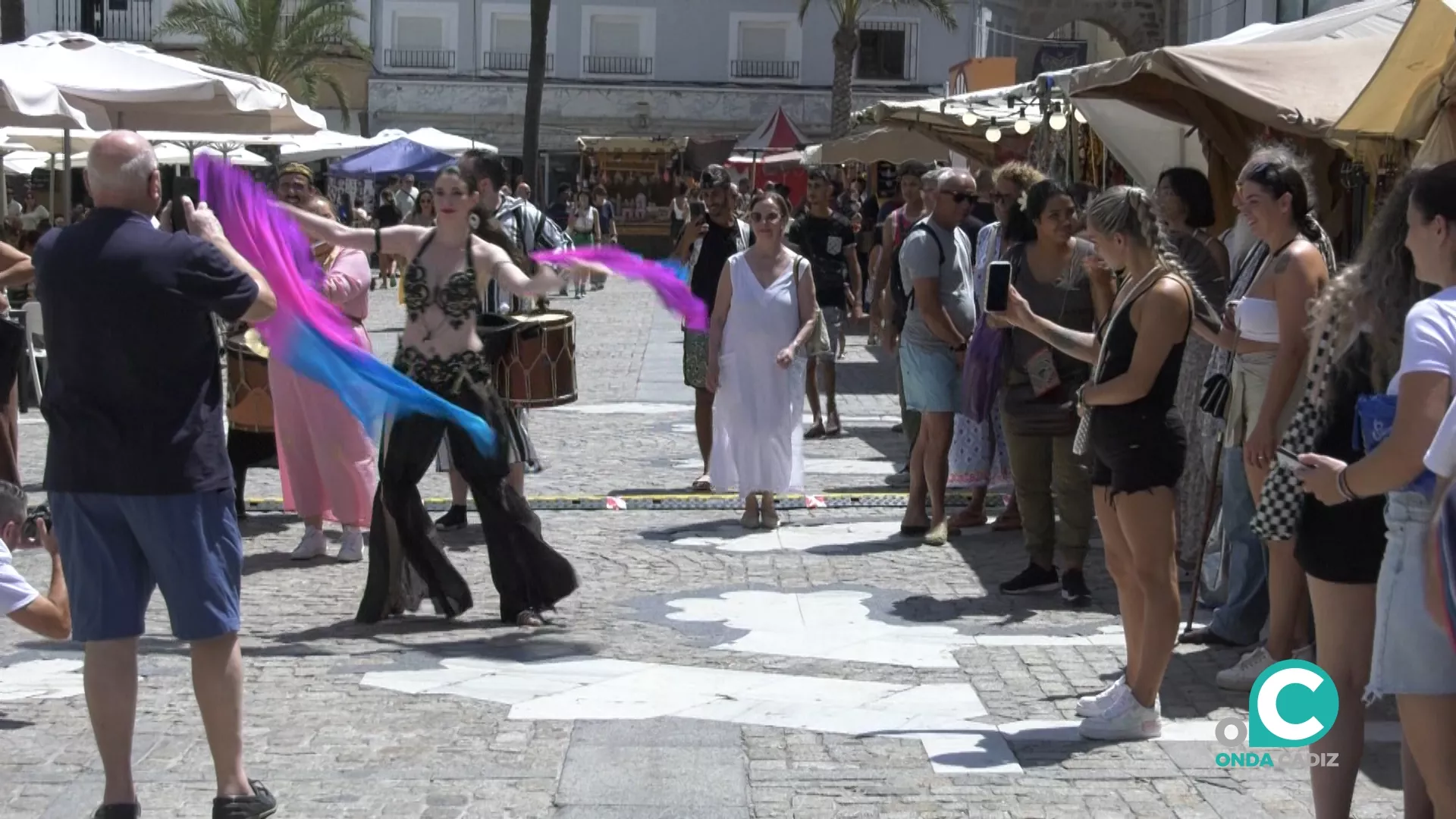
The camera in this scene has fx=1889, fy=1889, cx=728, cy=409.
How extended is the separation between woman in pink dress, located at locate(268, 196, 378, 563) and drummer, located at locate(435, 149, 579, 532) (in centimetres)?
71

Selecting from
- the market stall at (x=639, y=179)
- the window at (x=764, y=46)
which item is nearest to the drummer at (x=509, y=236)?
the market stall at (x=639, y=179)

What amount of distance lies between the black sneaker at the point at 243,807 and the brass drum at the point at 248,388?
505cm

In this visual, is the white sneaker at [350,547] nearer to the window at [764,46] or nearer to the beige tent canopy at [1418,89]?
the beige tent canopy at [1418,89]

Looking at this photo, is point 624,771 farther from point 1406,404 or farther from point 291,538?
point 291,538

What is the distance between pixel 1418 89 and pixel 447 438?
388cm

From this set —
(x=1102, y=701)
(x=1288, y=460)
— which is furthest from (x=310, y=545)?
(x=1288, y=460)

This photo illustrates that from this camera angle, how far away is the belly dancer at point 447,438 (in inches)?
295

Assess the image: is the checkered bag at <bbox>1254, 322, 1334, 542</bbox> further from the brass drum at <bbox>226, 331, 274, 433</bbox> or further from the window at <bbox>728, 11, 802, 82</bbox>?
the window at <bbox>728, 11, 802, 82</bbox>

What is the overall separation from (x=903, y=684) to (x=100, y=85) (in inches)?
290

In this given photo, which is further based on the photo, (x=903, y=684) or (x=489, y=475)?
(x=489, y=475)

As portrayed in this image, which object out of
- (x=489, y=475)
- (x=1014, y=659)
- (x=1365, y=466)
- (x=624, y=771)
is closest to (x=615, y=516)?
(x=489, y=475)

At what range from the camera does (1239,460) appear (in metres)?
6.96

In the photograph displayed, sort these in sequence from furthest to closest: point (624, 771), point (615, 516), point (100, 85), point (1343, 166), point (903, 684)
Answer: point (100, 85), point (615, 516), point (1343, 166), point (903, 684), point (624, 771)

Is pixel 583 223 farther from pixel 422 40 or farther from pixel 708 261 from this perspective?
pixel 708 261
